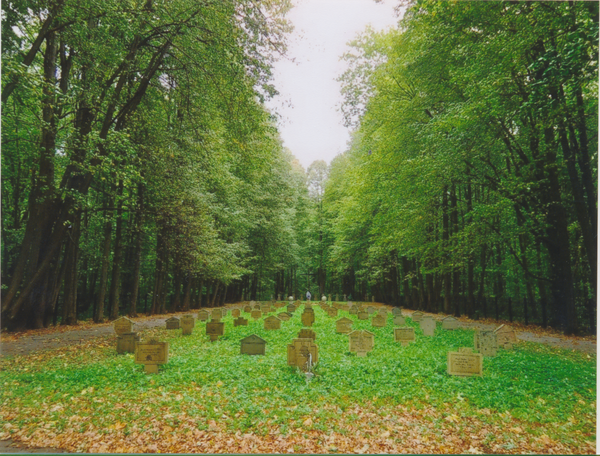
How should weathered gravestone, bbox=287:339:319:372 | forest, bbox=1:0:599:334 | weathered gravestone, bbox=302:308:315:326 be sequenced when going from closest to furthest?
1. weathered gravestone, bbox=287:339:319:372
2. forest, bbox=1:0:599:334
3. weathered gravestone, bbox=302:308:315:326

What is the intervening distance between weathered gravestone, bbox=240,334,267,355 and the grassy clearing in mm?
413

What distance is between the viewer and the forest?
21.9 feet

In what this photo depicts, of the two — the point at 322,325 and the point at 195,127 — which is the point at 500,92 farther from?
the point at 322,325

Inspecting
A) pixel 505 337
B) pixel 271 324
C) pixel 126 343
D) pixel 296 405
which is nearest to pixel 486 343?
pixel 505 337

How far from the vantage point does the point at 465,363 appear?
5.91 m

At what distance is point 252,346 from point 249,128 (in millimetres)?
6384

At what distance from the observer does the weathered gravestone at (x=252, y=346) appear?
24.8 feet

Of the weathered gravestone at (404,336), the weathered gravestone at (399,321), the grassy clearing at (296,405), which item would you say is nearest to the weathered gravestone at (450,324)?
the weathered gravestone at (399,321)

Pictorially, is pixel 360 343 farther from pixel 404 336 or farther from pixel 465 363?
pixel 465 363

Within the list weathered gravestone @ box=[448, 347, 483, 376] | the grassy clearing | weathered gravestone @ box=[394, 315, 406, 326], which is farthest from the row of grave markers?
weathered gravestone @ box=[394, 315, 406, 326]

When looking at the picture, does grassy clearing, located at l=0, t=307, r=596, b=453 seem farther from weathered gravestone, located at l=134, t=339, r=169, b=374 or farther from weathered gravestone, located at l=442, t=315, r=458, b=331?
weathered gravestone, located at l=442, t=315, r=458, b=331

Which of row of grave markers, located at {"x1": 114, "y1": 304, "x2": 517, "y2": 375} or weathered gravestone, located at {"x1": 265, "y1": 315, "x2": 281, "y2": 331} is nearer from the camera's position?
row of grave markers, located at {"x1": 114, "y1": 304, "x2": 517, "y2": 375}

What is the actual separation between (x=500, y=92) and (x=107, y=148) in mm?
9106

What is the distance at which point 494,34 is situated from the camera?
859 centimetres
